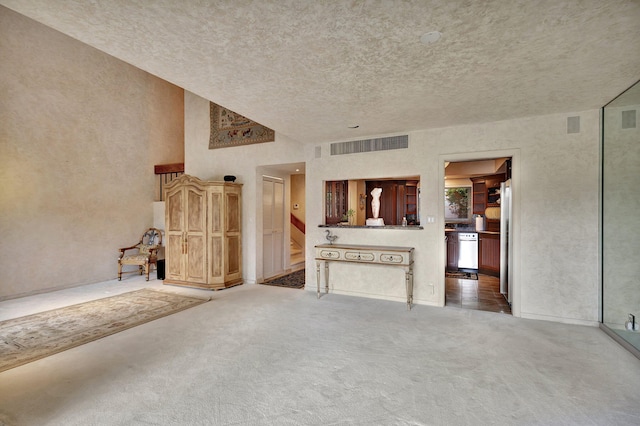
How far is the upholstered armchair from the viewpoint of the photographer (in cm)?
600

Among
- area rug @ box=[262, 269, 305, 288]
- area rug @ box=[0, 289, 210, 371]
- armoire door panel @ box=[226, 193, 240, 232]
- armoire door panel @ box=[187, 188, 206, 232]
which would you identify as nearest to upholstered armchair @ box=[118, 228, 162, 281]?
area rug @ box=[0, 289, 210, 371]

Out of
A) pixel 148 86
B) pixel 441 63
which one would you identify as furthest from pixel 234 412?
pixel 148 86

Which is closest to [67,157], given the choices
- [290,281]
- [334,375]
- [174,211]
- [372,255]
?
[174,211]

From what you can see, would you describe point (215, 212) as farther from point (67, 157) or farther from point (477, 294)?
point (477, 294)

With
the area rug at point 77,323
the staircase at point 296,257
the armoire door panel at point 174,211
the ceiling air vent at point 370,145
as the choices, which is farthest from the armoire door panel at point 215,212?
the staircase at point 296,257

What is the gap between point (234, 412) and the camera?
1.99 meters

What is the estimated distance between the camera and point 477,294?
496cm

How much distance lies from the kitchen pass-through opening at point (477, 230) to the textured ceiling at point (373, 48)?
2.39m

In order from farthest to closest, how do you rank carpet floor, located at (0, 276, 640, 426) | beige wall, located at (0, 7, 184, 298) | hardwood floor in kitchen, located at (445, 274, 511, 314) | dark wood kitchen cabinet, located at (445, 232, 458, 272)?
dark wood kitchen cabinet, located at (445, 232, 458, 272) → beige wall, located at (0, 7, 184, 298) → hardwood floor in kitchen, located at (445, 274, 511, 314) → carpet floor, located at (0, 276, 640, 426)

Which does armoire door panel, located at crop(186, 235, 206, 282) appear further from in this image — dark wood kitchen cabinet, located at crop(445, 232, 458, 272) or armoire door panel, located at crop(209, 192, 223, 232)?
dark wood kitchen cabinet, located at crop(445, 232, 458, 272)

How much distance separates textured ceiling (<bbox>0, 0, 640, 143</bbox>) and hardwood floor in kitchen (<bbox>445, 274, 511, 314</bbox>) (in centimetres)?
278

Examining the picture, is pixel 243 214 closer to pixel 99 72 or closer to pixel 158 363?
pixel 158 363

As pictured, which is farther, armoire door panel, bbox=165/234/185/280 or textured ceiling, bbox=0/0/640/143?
armoire door panel, bbox=165/234/185/280

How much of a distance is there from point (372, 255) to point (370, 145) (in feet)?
5.89
